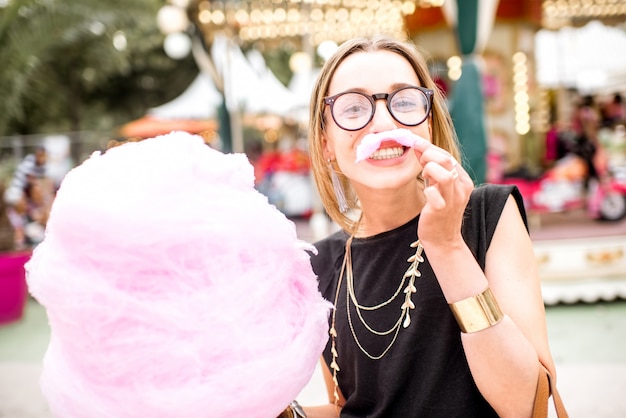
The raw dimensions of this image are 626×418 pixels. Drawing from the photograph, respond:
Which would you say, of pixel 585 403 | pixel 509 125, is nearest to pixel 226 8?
pixel 509 125

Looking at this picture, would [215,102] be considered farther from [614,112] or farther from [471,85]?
[471,85]

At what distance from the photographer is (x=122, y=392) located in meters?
0.96

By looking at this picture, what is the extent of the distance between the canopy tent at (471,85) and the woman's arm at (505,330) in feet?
13.3

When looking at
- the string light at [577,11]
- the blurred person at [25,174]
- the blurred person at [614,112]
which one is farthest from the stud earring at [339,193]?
the blurred person at [25,174]

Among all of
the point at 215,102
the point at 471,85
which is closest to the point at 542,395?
the point at 471,85

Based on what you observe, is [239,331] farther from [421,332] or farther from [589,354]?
[589,354]

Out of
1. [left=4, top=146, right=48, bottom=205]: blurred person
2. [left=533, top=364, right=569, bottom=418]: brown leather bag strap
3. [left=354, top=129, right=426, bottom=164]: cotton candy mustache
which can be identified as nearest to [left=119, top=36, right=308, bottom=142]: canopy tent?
[left=4, top=146, right=48, bottom=205]: blurred person

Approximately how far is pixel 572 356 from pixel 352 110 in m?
3.61

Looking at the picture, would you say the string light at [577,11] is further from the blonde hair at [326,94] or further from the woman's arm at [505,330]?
the woman's arm at [505,330]

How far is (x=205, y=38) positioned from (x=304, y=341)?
26.2ft

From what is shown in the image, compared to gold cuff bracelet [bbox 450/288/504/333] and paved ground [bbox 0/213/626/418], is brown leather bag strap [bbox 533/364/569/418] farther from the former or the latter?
paved ground [bbox 0/213/626/418]

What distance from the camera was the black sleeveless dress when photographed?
122cm

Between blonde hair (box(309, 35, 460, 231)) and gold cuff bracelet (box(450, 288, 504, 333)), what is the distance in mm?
479

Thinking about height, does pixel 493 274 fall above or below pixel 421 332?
above
